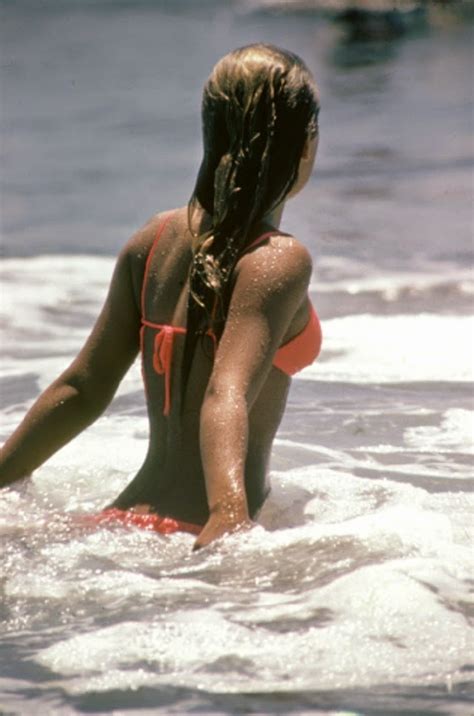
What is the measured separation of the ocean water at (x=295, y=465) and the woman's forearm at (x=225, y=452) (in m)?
0.09

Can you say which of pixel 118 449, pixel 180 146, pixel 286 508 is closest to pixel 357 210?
pixel 180 146

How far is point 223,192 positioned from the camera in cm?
370

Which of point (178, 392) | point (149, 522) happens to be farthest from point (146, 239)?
point (149, 522)

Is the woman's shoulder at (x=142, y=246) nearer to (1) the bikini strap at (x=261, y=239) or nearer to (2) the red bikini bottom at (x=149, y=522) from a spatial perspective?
(1) the bikini strap at (x=261, y=239)

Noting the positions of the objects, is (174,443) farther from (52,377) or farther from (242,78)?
(52,377)

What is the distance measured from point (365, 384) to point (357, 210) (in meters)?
3.99

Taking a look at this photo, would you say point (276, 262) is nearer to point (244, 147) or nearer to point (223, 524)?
point (244, 147)

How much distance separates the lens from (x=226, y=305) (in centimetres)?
369

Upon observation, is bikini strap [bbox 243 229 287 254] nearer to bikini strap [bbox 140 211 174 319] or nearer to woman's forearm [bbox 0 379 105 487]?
bikini strap [bbox 140 211 174 319]

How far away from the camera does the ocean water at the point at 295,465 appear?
323cm

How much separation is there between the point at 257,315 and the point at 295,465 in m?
1.60

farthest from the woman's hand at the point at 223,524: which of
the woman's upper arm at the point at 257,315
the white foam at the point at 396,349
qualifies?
the white foam at the point at 396,349

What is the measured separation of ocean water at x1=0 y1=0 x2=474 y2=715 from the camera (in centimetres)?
323

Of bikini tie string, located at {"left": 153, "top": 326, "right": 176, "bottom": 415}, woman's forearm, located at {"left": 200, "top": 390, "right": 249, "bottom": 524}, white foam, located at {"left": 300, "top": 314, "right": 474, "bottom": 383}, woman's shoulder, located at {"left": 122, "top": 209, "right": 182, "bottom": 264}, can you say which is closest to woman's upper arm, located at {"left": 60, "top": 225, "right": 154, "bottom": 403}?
woman's shoulder, located at {"left": 122, "top": 209, "right": 182, "bottom": 264}
